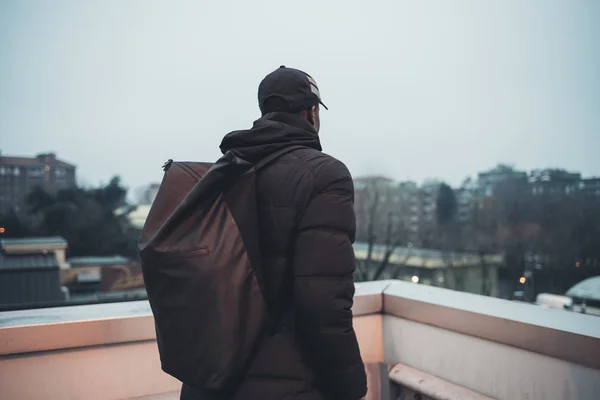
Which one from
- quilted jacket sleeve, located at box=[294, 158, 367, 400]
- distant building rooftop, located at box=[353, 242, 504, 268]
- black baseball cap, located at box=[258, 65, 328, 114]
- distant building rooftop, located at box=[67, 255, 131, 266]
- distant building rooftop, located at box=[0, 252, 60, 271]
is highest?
black baseball cap, located at box=[258, 65, 328, 114]

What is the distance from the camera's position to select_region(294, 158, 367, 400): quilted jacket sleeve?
2.86 ft

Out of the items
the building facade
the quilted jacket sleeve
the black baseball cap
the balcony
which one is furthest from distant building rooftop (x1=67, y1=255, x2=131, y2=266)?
the quilted jacket sleeve

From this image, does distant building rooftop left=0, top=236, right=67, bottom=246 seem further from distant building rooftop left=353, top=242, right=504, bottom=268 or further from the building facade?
distant building rooftop left=353, top=242, right=504, bottom=268

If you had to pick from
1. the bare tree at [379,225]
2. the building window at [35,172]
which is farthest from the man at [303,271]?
the bare tree at [379,225]

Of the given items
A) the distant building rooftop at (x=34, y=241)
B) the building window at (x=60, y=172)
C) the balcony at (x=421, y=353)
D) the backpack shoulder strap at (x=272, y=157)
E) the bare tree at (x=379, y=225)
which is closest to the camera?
the backpack shoulder strap at (x=272, y=157)

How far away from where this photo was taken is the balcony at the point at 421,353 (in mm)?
1270

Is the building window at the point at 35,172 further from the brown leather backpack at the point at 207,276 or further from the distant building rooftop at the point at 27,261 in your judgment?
the brown leather backpack at the point at 207,276

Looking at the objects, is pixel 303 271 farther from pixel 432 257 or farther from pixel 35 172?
pixel 432 257

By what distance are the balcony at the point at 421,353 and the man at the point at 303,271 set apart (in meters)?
0.65

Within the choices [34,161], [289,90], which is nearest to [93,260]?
[34,161]

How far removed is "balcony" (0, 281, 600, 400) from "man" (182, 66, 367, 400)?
0.65 m

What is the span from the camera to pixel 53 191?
7.10 meters

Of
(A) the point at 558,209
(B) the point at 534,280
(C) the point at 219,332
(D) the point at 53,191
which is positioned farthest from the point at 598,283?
(D) the point at 53,191

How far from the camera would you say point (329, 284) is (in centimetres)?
87
